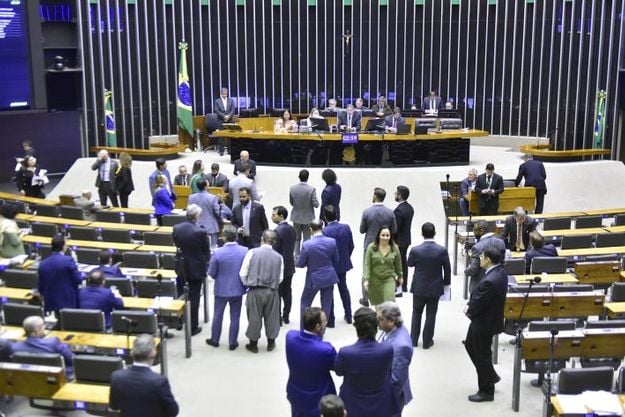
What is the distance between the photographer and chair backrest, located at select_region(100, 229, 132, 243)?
988cm

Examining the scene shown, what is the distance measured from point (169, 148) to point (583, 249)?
33.1ft

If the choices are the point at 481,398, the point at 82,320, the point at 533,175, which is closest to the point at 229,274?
the point at 82,320

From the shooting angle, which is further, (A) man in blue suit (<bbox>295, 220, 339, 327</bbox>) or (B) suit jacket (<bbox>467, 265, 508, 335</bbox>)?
(A) man in blue suit (<bbox>295, 220, 339, 327</bbox>)

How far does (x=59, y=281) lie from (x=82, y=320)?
746mm

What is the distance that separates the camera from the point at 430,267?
7.46 metres

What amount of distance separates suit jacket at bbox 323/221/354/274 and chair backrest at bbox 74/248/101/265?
265cm

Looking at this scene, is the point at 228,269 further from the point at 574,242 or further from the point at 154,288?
the point at 574,242

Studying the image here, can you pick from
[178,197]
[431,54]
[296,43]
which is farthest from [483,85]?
[178,197]

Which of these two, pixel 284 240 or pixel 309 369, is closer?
pixel 309 369

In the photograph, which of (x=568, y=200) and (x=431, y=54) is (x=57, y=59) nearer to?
(x=431, y=54)

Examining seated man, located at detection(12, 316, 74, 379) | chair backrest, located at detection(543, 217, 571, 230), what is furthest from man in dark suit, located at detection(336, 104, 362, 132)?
seated man, located at detection(12, 316, 74, 379)

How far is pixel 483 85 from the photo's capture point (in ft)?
63.9

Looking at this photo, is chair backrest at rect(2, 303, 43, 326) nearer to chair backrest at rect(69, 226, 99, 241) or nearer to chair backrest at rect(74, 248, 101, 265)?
chair backrest at rect(74, 248, 101, 265)

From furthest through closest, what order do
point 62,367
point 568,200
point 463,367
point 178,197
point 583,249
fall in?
point 568,200
point 178,197
point 583,249
point 463,367
point 62,367
